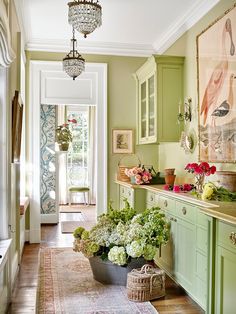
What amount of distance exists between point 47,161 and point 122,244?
4.03 metres

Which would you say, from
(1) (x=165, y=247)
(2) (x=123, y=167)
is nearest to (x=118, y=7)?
(2) (x=123, y=167)

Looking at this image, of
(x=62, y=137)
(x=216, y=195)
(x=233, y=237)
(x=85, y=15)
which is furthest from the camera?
(x=62, y=137)

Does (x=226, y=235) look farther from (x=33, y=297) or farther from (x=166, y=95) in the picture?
(x=166, y=95)

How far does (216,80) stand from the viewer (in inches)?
155

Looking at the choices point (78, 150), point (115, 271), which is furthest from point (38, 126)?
point (78, 150)

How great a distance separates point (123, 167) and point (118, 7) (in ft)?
7.46

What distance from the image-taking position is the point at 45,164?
25.2 feet

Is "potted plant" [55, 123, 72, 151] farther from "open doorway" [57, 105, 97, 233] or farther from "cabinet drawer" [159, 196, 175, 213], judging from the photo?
"cabinet drawer" [159, 196, 175, 213]

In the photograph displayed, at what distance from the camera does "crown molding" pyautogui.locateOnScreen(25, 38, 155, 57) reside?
5819 millimetres

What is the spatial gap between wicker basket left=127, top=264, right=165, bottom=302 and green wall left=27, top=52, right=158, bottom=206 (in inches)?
102

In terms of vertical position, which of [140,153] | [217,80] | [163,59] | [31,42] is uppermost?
[31,42]

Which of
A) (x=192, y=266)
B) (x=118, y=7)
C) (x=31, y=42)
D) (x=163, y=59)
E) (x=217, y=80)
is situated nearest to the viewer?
(x=192, y=266)

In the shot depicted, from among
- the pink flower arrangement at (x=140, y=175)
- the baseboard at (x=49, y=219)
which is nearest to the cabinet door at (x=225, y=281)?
the pink flower arrangement at (x=140, y=175)

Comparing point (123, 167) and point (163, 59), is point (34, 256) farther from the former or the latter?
point (163, 59)
